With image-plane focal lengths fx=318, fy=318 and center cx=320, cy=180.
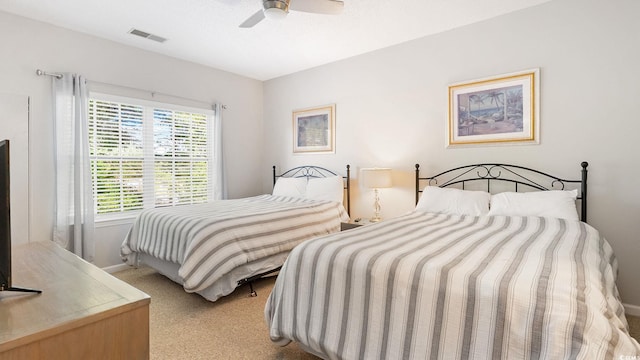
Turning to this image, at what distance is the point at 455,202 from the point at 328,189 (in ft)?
5.21

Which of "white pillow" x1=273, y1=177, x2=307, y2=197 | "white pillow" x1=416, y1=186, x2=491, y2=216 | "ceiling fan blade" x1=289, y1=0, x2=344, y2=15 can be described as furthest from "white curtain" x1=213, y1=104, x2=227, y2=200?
"white pillow" x1=416, y1=186, x2=491, y2=216

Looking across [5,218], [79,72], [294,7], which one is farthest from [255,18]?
[79,72]

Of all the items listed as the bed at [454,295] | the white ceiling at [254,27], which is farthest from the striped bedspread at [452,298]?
the white ceiling at [254,27]

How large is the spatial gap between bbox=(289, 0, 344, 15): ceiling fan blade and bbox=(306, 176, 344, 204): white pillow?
2.11 m

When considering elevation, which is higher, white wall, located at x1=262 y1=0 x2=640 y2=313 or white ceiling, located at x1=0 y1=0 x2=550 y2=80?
white ceiling, located at x1=0 y1=0 x2=550 y2=80

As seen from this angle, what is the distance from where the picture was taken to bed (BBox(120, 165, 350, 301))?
2.62 m

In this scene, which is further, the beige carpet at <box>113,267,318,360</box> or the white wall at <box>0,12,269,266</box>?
the white wall at <box>0,12,269,266</box>

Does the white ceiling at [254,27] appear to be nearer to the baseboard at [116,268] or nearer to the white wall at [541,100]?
the white wall at [541,100]

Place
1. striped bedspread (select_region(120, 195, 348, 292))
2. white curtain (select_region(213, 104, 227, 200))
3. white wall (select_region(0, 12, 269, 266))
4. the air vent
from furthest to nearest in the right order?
1. white curtain (select_region(213, 104, 227, 200))
2. the air vent
3. white wall (select_region(0, 12, 269, 266))
4. striped bedspread (select_region(120, 195, 348, 292))

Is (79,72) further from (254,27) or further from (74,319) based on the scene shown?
(74,319)

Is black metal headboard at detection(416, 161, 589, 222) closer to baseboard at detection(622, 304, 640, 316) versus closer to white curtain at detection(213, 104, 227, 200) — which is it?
baseboard at detection(622, 304, 640, 316)

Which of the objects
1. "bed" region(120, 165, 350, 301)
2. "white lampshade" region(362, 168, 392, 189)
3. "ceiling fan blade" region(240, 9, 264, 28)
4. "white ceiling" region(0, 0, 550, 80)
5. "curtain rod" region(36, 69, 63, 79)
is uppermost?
"white ceiling" region(0, 0, 550, 80)

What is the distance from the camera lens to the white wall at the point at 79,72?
3.09 meters

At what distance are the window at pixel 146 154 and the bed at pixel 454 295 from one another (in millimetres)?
2830
